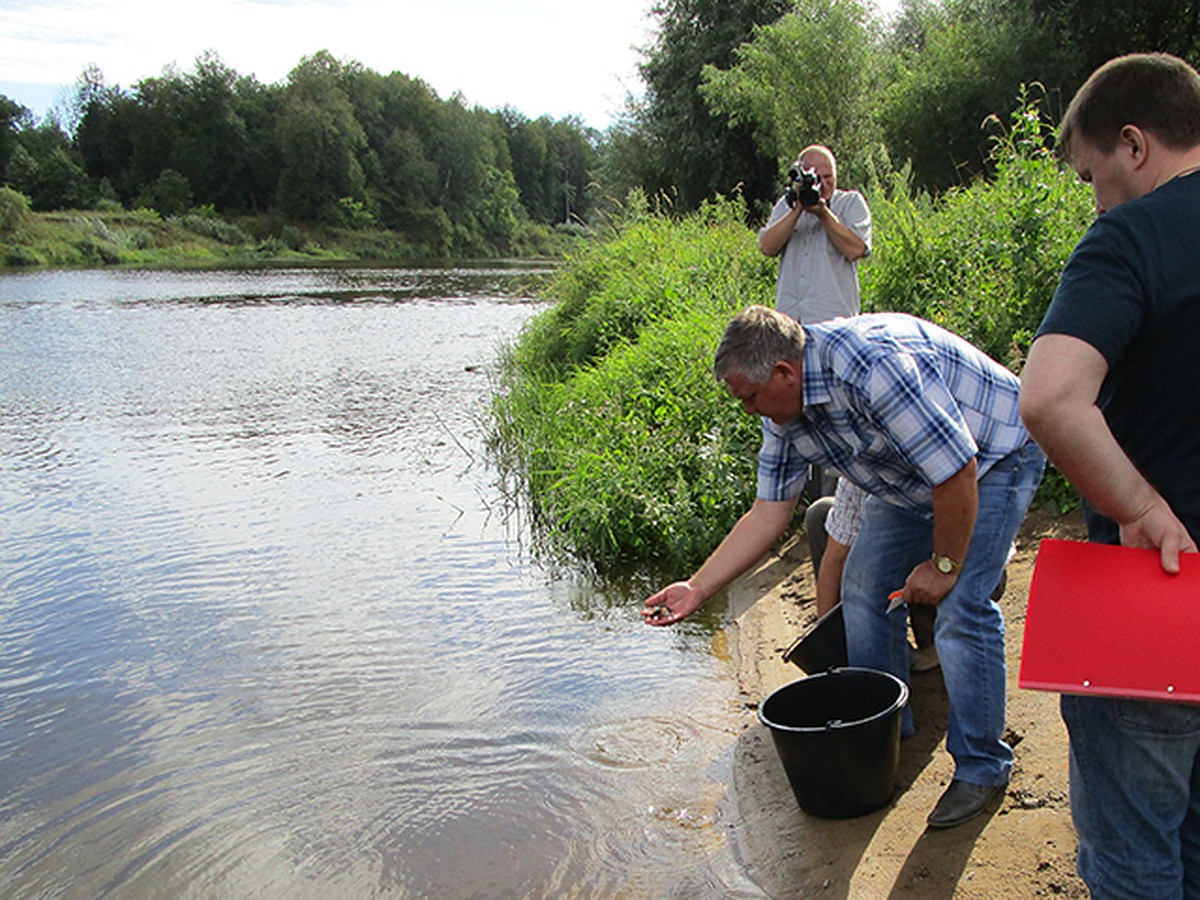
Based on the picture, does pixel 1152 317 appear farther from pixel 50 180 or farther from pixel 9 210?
pixel 50 180

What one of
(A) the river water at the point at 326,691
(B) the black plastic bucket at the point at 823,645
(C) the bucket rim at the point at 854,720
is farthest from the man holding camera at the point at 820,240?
(C) the bucket rim at the point at 854,720

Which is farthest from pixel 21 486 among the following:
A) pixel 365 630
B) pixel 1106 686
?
pixel 1106 686

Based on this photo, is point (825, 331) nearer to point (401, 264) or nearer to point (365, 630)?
point (365, 630)

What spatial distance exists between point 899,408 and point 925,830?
1.38 metres

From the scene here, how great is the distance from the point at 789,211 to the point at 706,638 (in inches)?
102

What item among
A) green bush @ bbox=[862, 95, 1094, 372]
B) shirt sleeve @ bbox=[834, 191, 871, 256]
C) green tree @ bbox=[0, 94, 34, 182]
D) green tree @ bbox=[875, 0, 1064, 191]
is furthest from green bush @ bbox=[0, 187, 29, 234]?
shirt sleeve @ bbox=[834, 191, 871, 256]

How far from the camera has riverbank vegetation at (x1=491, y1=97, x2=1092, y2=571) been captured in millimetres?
6230

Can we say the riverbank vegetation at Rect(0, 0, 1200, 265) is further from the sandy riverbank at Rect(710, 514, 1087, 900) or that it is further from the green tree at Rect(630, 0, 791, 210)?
the sandy riverbank at Rect(710, 514, 1087, 900)

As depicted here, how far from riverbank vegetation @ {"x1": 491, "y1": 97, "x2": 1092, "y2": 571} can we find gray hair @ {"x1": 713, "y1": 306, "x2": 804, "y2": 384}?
2883 millimetres

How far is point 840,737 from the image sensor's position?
3258 mm

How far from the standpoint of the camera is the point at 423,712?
202 inches

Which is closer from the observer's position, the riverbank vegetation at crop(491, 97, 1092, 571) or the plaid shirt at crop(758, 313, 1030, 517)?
the plaid shirt at crop(758, 313, 1030, 517)

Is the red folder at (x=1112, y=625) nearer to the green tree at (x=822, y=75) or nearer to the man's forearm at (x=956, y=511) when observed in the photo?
the man's forearm at (x=956, y=511)

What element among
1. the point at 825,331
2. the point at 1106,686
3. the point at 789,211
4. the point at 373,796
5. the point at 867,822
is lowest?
the point at 373,796
